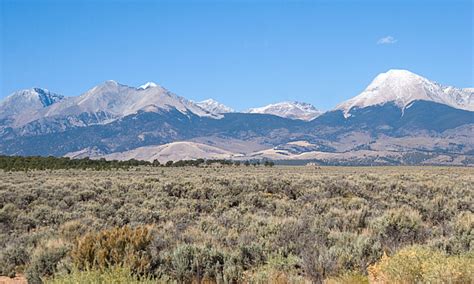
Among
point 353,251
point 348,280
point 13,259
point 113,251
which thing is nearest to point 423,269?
point 348,280

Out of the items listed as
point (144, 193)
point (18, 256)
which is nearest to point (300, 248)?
point (18, 256)

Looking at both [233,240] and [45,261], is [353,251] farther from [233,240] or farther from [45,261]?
[45,261]

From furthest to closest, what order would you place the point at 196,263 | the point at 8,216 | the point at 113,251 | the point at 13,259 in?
the point at 8,216
the point at 13,259
the point at 196,263
the point at 113,251

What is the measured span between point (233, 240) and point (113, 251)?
3603mm

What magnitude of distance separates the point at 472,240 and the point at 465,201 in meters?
9.46

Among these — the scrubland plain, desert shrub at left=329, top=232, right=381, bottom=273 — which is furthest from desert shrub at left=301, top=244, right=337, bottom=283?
desert shrub at left=329, top=232, right=381, bottom=273

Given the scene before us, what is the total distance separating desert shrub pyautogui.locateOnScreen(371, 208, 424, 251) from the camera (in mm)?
12559

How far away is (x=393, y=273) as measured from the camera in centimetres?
771

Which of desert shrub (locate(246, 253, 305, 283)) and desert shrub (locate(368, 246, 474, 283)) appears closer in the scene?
desert shrub (locate(368, 246, 474, 283))

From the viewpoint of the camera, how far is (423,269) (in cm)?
745

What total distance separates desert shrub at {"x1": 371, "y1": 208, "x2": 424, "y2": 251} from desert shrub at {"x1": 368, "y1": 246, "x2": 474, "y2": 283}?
4.01 metres

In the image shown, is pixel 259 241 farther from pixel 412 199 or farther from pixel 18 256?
pixel 412 199

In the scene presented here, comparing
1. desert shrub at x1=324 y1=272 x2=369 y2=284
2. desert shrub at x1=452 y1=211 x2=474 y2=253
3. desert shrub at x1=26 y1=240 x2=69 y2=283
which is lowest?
desert shrub at x1=452 y1=211 x2=474 y2=253

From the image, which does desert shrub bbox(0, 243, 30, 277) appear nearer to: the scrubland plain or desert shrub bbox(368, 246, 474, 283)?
the scrubland plain
